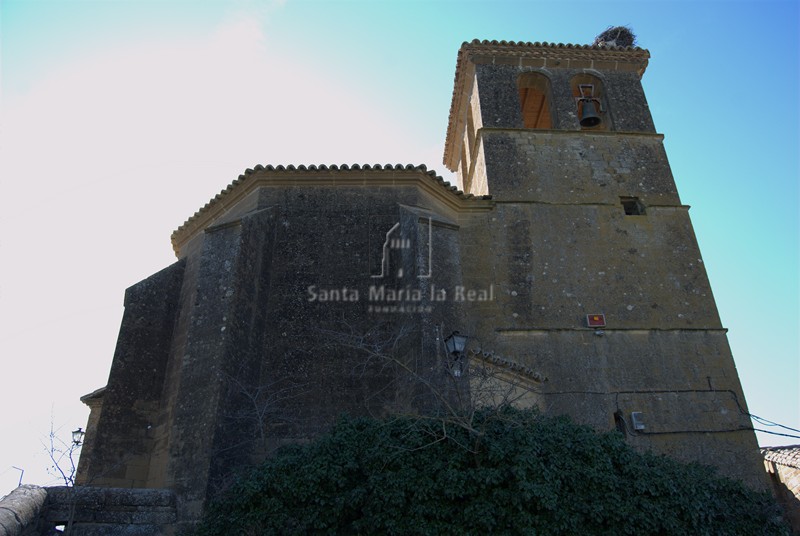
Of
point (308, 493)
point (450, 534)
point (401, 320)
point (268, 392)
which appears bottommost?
point (450, 534)

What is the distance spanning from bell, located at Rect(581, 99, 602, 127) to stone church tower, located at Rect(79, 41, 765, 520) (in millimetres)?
855

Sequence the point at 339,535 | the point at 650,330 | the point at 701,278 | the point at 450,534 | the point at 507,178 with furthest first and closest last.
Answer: the point at 507,178 < the point at 701,278 < the point at 650,330 < the point at 339,535 < the point at 450,534

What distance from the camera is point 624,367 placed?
9.33 meters

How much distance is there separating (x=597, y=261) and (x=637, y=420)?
108 inches

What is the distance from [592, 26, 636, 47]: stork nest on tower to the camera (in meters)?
14.0

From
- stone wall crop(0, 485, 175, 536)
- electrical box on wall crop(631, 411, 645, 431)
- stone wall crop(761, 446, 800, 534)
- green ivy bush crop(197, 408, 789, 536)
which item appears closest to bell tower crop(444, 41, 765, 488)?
electrical box on wall crop(631, 411, 645, 431)

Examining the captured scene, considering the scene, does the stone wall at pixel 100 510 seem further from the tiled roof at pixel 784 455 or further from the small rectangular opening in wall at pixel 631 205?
the tiled roof at pixel 784 455

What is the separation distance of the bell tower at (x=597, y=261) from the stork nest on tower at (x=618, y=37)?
0.80 meters

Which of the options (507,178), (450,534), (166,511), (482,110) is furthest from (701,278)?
(166,511)

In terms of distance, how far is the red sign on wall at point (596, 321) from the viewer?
31.6 ft

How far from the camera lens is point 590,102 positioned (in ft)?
40.9

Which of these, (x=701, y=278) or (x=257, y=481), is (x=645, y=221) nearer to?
(x=701, y=278)

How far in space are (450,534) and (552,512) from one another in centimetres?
103

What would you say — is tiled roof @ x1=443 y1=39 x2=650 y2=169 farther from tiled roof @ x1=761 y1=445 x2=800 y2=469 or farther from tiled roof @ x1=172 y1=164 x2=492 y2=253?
tiled roof @ x1=761 y1=445 x2=800 y2=469
